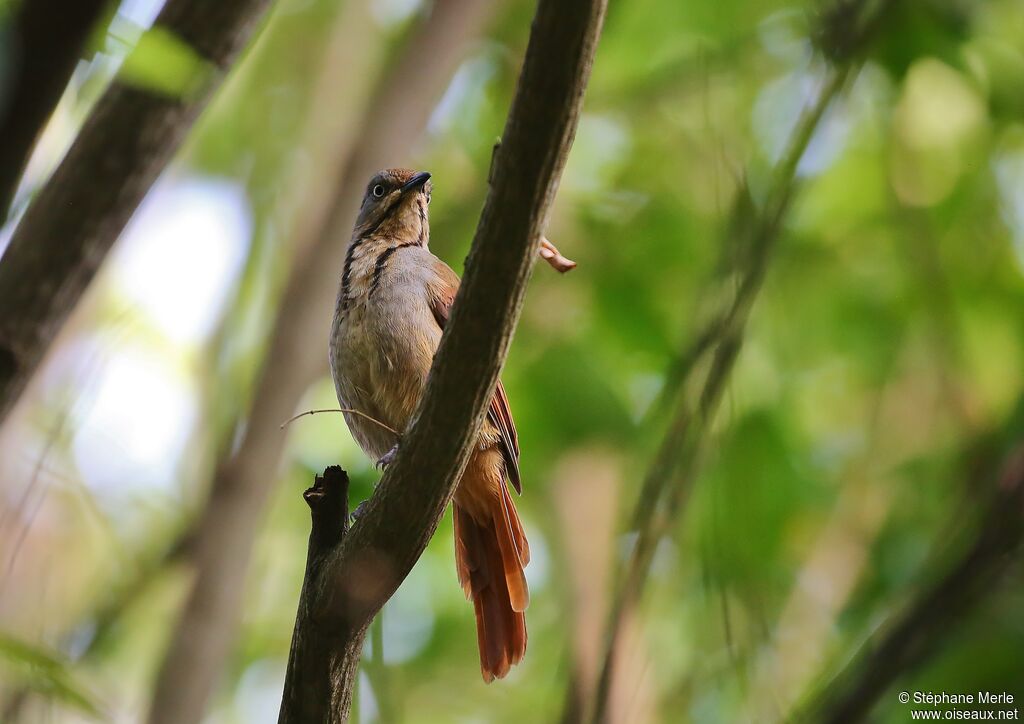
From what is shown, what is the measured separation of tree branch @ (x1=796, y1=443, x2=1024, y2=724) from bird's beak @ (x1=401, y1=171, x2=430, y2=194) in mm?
3951

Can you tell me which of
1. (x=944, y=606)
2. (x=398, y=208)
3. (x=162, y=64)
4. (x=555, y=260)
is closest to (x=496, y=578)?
(x=555, y=260)

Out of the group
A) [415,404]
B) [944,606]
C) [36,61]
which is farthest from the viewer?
[415,404]

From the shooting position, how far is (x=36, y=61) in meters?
1.55

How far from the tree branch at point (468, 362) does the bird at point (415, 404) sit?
1.36m

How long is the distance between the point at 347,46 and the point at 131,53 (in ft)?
16.7

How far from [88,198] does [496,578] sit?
81.5 inches

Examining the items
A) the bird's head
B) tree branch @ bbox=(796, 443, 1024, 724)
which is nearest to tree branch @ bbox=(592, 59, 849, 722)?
tree branch @ bbox=(796, 443, 1024, 724)

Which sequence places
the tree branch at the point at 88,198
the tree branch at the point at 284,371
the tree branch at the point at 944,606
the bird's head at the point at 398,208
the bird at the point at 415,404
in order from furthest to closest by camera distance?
the bird's head at the point at 398,208
the tree branch at the point at 284,371
the bird at the point at 415,404
the tree branch at the point at 88,198
the tree branch at the point at 944,606

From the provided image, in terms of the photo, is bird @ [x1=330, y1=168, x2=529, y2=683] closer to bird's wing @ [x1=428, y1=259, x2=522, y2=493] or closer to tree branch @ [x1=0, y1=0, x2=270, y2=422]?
bird's wing @ [x1=428, y1=259, x2=522, y2=493]

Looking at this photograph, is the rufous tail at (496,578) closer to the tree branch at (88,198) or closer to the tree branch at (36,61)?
the tree branch at (88,198)

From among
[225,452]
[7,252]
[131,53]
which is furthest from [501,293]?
[225,452]

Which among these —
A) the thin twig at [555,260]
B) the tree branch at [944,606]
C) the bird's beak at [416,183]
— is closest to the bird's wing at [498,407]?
the bird's beak at [416,183]

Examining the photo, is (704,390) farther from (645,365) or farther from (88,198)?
(645,365)

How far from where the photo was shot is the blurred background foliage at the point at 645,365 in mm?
4207
